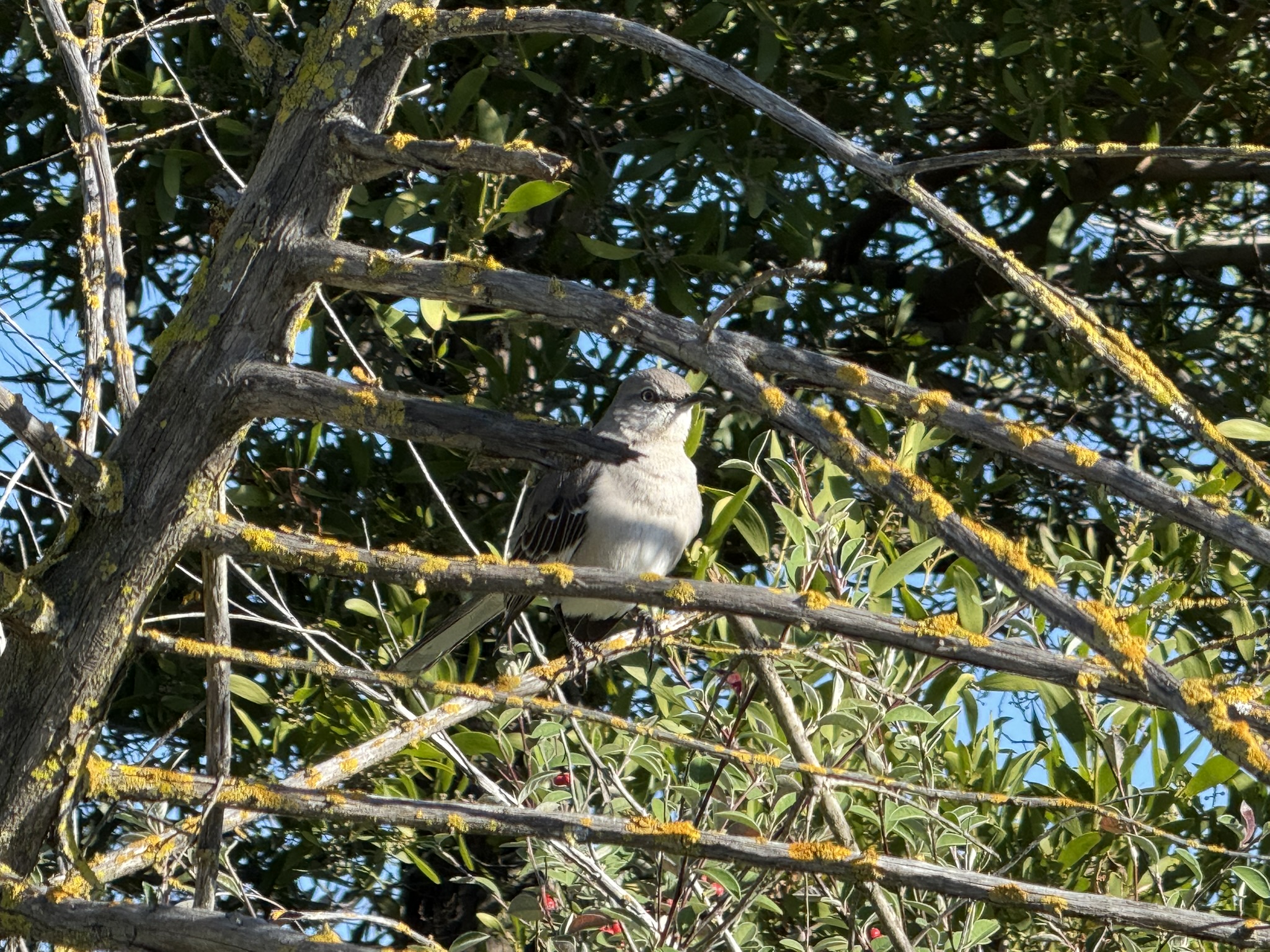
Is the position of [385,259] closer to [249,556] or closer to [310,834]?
[249,556]

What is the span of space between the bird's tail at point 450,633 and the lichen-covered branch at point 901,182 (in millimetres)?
1696

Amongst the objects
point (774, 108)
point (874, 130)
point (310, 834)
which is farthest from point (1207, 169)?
point (310, 834)

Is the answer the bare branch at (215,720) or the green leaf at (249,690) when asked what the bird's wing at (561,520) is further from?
the bare branch at (215,720)

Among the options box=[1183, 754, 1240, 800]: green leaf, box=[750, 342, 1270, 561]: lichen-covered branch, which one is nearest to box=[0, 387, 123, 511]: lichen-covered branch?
box=[750, 342, 1270, 561]: lichen-covered branch

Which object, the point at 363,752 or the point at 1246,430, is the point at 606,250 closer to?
the point at 363,752

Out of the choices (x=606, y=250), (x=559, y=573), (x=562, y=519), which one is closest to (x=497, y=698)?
(x=559, y=573)

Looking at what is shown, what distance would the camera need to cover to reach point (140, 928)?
1598mm

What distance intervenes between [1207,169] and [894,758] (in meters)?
1.98

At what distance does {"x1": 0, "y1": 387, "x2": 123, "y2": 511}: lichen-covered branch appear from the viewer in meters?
1.60

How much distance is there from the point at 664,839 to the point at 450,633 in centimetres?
177

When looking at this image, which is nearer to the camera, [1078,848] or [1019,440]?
[1019,440]

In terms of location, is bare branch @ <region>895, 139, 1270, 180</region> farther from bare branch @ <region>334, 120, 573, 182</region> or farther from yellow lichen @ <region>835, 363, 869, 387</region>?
bare branch @ <region>334, 120, 573, 182</region>

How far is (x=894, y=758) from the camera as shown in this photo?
2.97 meters

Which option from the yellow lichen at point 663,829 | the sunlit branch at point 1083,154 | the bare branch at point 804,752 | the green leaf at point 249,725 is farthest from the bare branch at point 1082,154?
the green leaf at point 249,725
